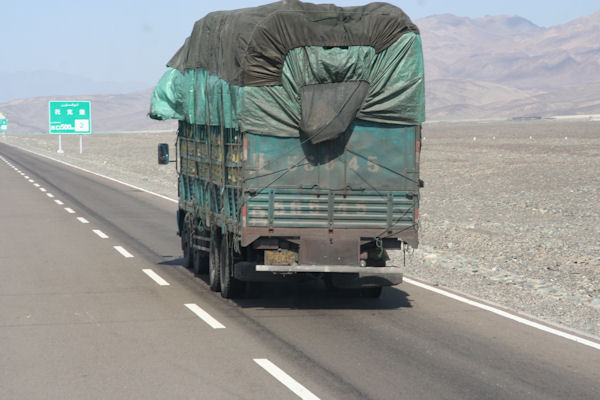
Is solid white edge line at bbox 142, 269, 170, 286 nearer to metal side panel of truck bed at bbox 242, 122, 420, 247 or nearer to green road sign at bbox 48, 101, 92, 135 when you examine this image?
metal side panel of truck bed at bbox 242, 122, 420, 247

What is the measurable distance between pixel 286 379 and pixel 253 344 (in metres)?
1.36

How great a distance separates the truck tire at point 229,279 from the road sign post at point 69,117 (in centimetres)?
5377

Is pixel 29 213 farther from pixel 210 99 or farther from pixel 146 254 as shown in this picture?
pixel 210 99

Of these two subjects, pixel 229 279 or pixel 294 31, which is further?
pixel 229 279

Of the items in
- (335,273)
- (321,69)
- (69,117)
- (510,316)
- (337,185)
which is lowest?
(510,316)

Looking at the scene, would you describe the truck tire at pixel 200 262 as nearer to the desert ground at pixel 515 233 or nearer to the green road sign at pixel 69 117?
the desert ground at pixel 515 233

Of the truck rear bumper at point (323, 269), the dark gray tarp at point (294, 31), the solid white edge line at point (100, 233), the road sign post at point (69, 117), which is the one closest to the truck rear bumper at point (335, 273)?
the truck rear bumper at point (323, 269)

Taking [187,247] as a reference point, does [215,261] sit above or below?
above

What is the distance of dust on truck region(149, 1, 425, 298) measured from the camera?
34.1 ft

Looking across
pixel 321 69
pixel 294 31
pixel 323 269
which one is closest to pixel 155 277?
pixel 323 269

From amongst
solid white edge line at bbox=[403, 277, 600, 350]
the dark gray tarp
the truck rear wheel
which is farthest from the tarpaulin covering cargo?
the truck rear wheel

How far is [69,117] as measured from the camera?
64.1m

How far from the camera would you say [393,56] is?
10.7 meters

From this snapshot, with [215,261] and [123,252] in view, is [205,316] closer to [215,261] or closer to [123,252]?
[215,261]
